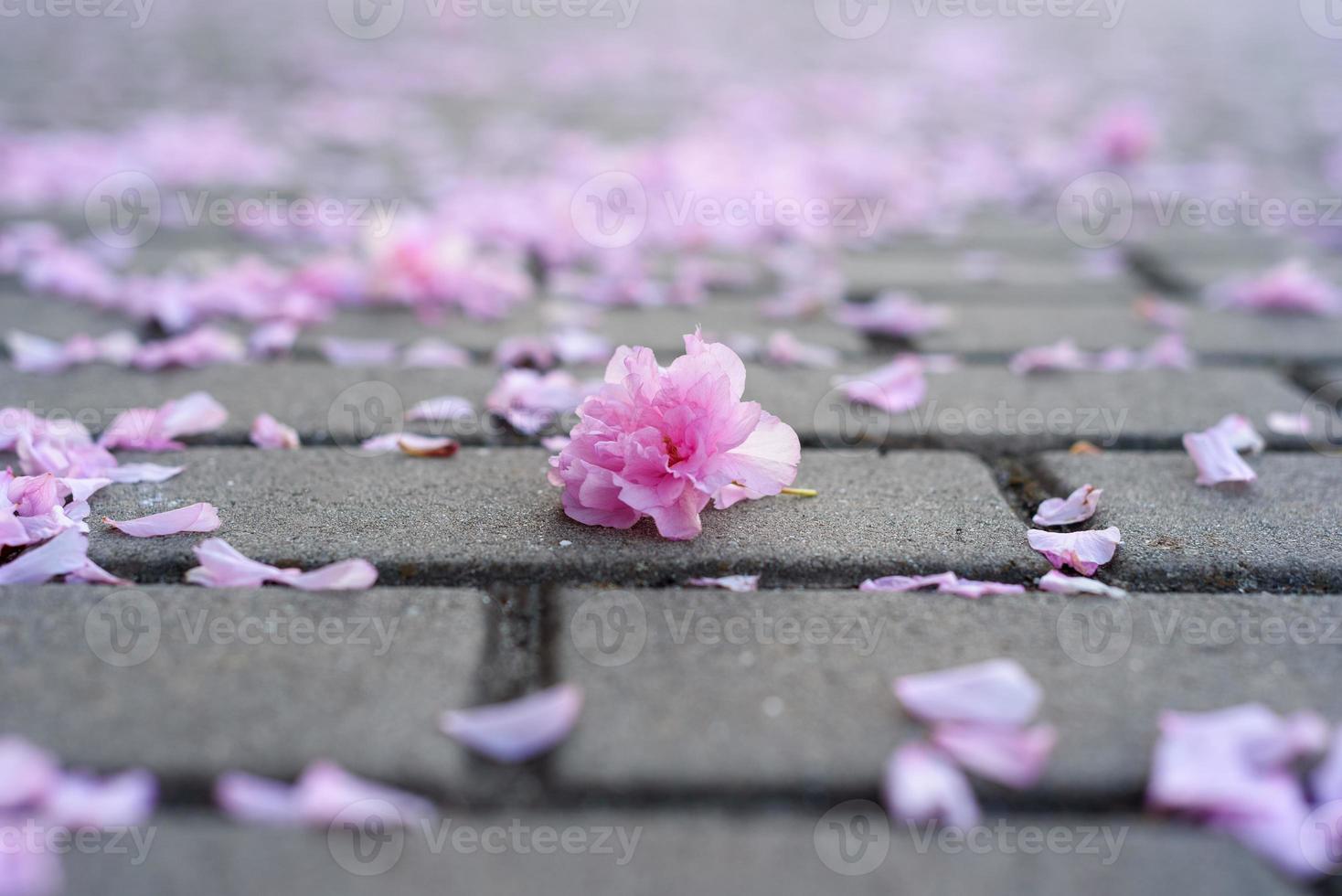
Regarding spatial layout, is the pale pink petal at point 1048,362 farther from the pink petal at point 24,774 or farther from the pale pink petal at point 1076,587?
the pink petal at point 24,774

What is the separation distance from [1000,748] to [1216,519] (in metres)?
0.55

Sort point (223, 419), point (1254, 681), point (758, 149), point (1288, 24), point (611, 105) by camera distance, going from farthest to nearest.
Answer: point (1288, 24) → point (611, 105) → point (758, 149) → point (223, 419) → point (1254, 681)

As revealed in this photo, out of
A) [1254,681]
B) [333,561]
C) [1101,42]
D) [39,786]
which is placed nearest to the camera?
[39,786]

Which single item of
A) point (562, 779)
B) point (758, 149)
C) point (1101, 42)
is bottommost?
point (562, 779)

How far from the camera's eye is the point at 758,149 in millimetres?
3551

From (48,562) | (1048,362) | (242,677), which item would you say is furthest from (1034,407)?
(48,562)

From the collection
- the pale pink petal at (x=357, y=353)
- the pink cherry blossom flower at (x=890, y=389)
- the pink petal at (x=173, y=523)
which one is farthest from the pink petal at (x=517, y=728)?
the pale pink petal at (x=357, y=353)

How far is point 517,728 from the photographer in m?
0.82

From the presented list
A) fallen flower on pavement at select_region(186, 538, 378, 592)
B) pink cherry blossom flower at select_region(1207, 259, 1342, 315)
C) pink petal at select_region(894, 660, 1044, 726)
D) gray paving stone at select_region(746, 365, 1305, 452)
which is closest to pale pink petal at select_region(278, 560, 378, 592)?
fallen flower on pavement at select_region(186, 538, 378, 592)

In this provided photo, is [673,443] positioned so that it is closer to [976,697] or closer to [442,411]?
[976,697]

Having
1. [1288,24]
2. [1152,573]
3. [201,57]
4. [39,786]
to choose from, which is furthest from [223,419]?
[1288,24]

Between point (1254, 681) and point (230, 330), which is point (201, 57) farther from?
point (1254, 681)

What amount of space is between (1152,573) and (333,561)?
0.85m

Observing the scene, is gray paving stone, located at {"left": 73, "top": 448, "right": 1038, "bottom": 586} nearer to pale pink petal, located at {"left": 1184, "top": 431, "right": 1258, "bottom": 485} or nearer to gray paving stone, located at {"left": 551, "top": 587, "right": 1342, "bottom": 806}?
gray paving stone, located at {"left": 551, "top": 587, "right": 1342, "bottom": 806}
